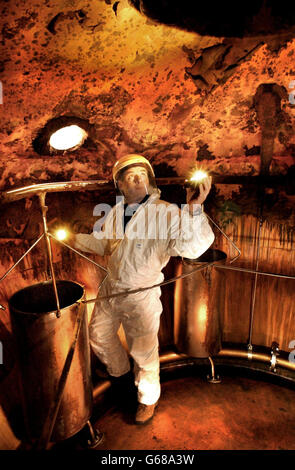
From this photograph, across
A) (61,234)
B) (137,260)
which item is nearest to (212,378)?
(137,260)

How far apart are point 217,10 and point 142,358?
10.2 feet

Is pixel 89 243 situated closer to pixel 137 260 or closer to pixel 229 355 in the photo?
pixel 137 260

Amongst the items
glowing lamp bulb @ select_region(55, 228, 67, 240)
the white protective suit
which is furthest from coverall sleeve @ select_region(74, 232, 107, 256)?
glowing lamp bulb @ select_region(55, 228, 67, 240)

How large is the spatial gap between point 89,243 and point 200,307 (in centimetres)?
157

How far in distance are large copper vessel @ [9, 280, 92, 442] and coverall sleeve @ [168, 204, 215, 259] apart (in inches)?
40.6

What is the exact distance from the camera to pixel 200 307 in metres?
3.62

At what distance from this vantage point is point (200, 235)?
273 cm

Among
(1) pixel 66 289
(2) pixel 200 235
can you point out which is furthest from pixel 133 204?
(1) pixel 66 289

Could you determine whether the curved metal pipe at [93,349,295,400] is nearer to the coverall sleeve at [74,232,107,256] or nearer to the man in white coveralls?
Result: the man in white coveralls

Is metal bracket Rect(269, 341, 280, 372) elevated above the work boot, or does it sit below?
above

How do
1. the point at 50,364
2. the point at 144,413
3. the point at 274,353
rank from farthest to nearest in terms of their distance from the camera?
the point at 274,353, the point at 144,413, the point at 50,364

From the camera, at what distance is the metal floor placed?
312 centimetres

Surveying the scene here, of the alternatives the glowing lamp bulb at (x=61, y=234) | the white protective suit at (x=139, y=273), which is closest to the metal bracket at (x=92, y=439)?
the white protective suit at (x=139, y=273)

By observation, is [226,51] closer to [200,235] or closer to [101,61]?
[101,61]
